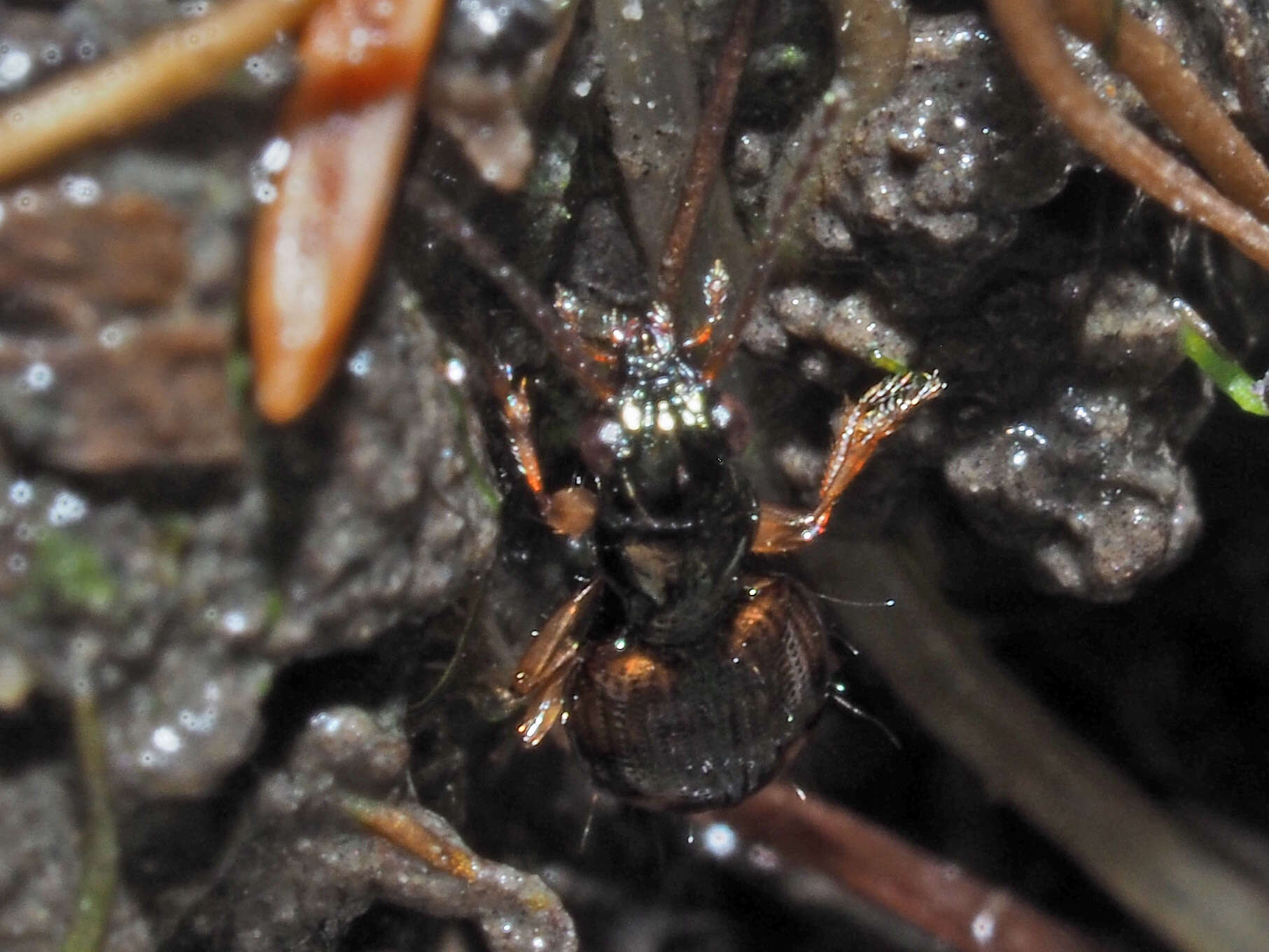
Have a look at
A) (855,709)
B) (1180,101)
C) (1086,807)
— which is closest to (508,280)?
(1180,101)

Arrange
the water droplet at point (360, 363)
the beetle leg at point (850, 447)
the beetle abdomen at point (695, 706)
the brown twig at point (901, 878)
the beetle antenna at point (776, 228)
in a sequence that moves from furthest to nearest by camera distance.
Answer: the brown twig at point (901, 878) → the beetle abdomen at point (695, 706) → the beetle leg at point (850, 447) → the beetle antenna at point (776, 228) → the water droplet at point (360, 363)

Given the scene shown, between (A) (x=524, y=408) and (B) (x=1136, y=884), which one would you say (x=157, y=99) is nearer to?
(A) (x=524, y=408)

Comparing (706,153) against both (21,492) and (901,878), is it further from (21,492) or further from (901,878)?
(901,878)

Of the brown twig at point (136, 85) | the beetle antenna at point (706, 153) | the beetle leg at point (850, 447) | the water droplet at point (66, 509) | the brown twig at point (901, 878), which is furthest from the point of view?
the brown twig at point (901, 878)

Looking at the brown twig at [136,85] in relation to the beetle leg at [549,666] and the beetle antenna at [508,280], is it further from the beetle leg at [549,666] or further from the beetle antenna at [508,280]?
the beetle leg at [549,666]

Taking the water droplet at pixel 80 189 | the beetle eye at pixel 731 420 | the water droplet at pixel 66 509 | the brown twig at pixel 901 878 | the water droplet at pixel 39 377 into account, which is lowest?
the brown twig at pixel 901 878

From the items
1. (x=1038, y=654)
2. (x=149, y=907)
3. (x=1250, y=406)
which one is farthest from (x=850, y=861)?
(x=149, y=907)

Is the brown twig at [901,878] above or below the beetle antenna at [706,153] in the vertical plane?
below

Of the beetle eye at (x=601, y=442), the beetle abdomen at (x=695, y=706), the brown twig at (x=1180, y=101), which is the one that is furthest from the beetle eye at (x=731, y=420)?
the brown twig at (x=1180, y=101)

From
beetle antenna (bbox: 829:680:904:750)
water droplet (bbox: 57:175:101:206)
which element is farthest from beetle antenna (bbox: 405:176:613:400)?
beetle antenna (bbox: 829:680:904:750)
